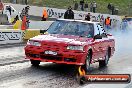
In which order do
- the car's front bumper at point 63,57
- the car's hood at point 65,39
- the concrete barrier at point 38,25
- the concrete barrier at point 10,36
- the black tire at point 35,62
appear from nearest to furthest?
the car's front bumper at point 63,57
the car's hood at point 65,39
the black tire at point 35,62
the concrete barrier at point 10,36
the concrete barrier at point 38,25

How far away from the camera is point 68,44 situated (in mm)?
13078

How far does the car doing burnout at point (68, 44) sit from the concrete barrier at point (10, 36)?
9.05 meters

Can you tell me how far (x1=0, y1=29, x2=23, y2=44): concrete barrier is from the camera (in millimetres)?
23533

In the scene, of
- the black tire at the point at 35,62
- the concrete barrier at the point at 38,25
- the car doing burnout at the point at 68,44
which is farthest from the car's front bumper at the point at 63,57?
the concrete barrier at the point at 38,25

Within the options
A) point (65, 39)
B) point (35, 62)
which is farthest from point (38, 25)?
point (65, 39)

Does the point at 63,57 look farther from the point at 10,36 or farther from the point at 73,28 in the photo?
the point at 10,36

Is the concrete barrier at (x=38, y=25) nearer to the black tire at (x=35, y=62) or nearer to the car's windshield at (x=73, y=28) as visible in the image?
the car's windshield at (x=73, y=28)

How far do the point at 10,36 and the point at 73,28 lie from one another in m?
10.4

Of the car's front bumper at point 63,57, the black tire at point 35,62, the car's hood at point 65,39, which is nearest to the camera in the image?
the car's front bumper at point 63,57

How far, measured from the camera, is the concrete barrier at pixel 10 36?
77.2 feet

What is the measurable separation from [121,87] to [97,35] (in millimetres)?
5174

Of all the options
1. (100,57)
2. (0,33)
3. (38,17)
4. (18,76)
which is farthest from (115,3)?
(18,76)

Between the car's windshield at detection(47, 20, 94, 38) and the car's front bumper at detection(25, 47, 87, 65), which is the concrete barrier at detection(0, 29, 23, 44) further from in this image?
the car's front bumper at detection(25, 47, 87, 65)

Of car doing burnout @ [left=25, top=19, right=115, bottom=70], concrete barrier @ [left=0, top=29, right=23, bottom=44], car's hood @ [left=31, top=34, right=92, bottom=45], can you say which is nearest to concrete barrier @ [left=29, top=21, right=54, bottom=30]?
concrete barrier @ [left=0, top=29, right=23, bottom=44]
